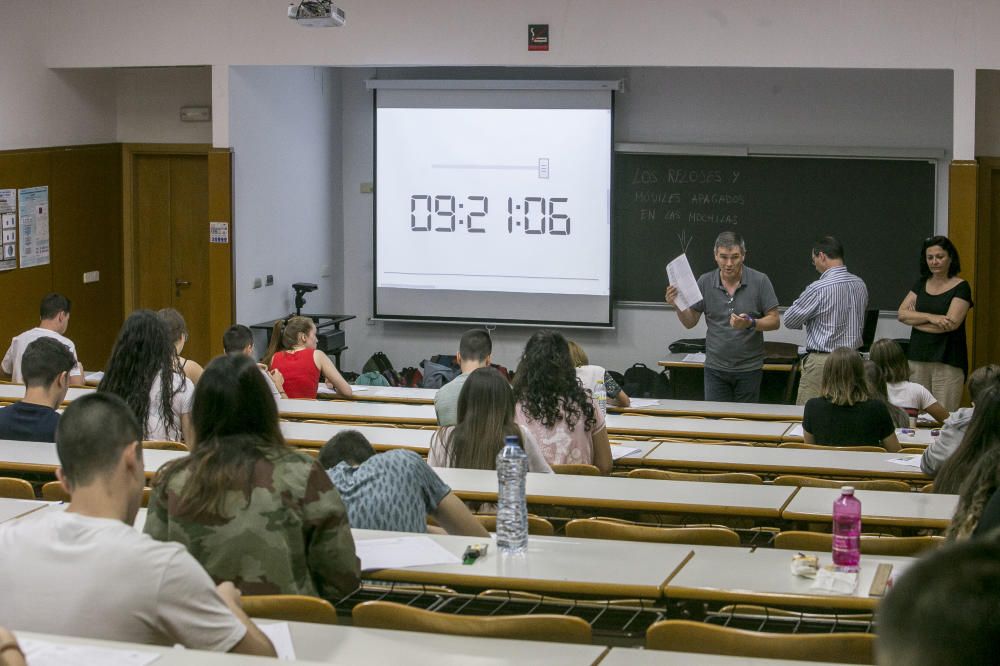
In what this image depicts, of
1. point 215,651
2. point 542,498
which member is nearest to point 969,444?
point 542,498

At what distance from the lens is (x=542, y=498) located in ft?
14.6

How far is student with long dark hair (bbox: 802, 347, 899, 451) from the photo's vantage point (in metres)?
5.73

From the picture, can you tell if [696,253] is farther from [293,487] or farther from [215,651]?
[215,651]

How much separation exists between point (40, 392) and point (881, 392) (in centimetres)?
406

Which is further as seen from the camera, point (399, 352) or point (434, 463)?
point (399, 352)

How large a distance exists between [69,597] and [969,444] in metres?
2.97

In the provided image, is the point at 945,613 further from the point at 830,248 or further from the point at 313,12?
the point at 313,12

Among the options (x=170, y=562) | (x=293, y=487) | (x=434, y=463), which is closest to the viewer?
(x=170, y=562)

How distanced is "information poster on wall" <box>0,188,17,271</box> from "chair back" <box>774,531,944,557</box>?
289 inches

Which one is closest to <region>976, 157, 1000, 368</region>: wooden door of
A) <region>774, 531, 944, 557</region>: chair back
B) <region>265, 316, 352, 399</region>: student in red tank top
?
<region>265, 316, 352, 399</region>: student in red tank top

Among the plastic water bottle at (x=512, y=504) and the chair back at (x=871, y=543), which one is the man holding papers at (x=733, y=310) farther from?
the plastic water bottle at (x=512, y=504)

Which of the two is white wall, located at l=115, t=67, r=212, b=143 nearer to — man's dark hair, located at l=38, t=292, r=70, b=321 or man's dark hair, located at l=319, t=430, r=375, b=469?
man's dark hair, located at l=38, t=292, r=70, b=321

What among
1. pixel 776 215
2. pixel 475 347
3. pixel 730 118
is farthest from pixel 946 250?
pixel 475 347

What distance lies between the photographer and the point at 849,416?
582 cm
